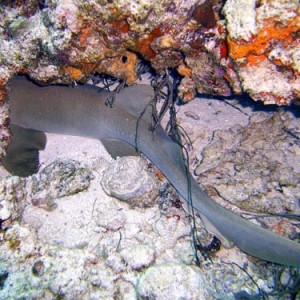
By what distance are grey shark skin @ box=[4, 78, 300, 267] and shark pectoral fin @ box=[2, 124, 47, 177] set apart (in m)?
0.14

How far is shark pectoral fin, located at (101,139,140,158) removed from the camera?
3.58m

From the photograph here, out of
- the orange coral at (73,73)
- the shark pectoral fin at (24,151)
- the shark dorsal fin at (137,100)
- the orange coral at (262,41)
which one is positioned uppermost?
the orange coral at (262,41)

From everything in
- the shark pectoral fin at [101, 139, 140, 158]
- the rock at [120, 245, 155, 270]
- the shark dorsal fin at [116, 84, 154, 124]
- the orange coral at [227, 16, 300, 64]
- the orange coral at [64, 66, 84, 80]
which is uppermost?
the orange coral at [227, 16, 300, 64]

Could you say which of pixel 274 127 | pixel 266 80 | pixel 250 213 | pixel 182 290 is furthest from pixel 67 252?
pixel 274 127

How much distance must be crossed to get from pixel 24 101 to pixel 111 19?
80.7 inches

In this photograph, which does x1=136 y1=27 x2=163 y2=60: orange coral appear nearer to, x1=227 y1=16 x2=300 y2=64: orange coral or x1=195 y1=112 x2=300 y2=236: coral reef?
x1=227 y1=16 x2=300 y2=64: orange coral

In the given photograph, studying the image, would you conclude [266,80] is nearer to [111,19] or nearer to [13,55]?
[111,19]

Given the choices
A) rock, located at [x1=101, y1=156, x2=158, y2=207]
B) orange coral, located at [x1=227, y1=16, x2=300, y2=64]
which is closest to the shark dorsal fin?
rock, located at [x1=101, y1=156, x2=158, y2=207]

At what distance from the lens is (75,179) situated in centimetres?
317

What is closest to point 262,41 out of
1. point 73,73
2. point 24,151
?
point 73,73

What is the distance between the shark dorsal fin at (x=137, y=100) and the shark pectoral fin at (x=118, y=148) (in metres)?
0.45

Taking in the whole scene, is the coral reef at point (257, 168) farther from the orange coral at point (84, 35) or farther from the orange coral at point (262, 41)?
the orange coral at point (84, 35)

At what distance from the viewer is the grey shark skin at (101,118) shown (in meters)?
3.15

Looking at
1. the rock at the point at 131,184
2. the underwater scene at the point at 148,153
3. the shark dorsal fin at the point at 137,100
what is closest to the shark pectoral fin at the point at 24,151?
the underwater scene at the point at 148,153
